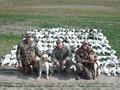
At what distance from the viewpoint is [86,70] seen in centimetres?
1462

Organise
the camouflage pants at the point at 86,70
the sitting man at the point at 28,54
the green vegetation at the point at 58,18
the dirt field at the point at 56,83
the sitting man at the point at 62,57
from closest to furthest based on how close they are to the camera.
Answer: the dirt field at the point at 56,83, the camouflage pants at the point at 86,70, the sitting man at the point at 62,57, the sitting man at the point at 28,54, the green vegetation at the point at 58,18

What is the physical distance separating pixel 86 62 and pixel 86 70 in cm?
27

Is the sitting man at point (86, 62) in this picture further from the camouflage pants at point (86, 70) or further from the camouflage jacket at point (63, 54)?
the camouflage jacket at point (63, 54)

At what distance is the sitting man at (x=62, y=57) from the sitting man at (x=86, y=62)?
0.31 metres

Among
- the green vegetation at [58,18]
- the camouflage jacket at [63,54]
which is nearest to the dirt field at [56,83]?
the camouflage jacket at [63,54]

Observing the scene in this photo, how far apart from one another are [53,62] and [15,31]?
438 inches

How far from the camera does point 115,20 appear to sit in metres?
31.1

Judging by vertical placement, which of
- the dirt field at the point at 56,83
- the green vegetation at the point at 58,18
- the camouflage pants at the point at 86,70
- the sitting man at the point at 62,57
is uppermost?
the green vegetation at the point at 58,18

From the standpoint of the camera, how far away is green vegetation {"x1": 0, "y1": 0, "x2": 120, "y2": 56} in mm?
23984

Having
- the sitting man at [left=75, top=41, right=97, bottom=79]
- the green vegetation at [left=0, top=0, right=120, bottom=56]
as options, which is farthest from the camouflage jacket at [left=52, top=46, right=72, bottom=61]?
the green vegetation at [left=0, top=0, right=120, bottom=56]

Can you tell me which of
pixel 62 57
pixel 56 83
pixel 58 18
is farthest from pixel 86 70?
pixel 58 18

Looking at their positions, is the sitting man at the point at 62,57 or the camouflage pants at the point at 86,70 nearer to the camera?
the camouflage pants at the point at 86,70

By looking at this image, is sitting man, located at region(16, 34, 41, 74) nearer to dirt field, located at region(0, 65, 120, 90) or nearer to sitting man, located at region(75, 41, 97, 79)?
dirt field, located at region(0, 65, 120, 90)

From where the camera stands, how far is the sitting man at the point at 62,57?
49.0 ft
